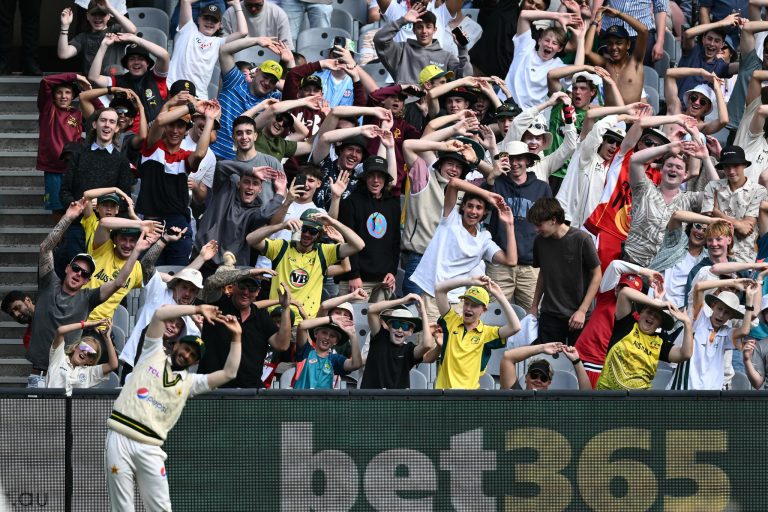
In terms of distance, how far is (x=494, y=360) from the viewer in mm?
13727

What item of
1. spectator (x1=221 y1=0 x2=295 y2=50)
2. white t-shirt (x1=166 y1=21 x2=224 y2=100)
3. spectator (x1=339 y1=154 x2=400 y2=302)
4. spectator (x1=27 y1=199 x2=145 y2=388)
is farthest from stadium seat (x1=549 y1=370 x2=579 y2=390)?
spectator (x1=221 y1=0 x2=295 y2=50)

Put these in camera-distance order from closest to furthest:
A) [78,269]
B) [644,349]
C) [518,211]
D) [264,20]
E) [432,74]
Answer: [644,349] < [78,269] < [518,211] < [432,74] < [264,20]

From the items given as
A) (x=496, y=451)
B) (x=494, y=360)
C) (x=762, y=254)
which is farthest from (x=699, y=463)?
(x=762, y=254)

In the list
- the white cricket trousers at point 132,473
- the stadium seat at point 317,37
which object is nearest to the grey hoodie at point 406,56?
the stadium seat at point 317,37

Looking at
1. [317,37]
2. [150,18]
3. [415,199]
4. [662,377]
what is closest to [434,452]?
[662,377]

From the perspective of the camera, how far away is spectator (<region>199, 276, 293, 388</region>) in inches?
501

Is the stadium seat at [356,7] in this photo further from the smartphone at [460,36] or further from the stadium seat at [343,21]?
the smartphone at [460,36]

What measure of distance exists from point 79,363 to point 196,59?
195 inches

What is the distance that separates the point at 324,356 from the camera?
1310 cm

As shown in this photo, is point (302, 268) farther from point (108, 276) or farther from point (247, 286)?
point (108, 276)

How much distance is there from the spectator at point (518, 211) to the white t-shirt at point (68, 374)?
11.6ft

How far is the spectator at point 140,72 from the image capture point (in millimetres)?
16391

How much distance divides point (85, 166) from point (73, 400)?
4568 millimetres

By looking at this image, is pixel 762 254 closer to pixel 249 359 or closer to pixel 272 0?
pixel 249 359
